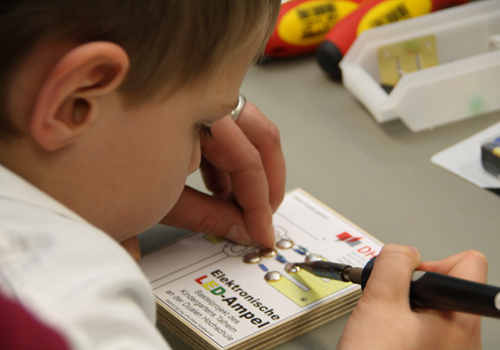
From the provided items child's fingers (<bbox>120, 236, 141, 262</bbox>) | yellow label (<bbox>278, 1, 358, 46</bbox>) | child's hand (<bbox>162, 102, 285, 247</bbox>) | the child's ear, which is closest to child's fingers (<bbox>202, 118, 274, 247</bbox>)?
child's hand (<bbox>162, 102, 285, 247</bbox>)

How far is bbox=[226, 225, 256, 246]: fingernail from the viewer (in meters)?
0.59

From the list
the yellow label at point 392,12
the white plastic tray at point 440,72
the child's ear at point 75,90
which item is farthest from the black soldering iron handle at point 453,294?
the yellow label at point 392,12

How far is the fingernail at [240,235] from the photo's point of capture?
589 millimetres

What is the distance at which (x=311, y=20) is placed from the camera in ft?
3.27

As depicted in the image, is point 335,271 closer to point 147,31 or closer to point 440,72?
point 147,31

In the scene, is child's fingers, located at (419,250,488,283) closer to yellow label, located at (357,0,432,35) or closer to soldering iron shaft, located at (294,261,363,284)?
soldering iron shaft, located at (294,261,363,284)

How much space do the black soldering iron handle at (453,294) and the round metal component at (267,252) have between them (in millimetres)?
171

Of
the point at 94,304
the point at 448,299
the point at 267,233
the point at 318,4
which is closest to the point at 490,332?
the point at 448,299

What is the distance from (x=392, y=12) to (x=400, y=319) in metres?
0.68

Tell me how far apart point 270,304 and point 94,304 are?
0.25 metres

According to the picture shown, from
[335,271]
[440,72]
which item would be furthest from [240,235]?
[440,72]

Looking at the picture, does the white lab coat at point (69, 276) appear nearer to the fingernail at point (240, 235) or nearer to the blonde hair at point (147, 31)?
the blonde hair at point (147, 31)

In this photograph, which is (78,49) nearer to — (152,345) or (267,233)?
(152,345)

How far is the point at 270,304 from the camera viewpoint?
500 millimetres
